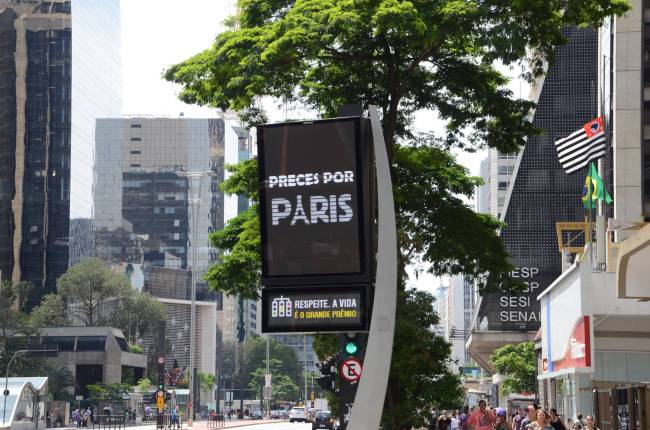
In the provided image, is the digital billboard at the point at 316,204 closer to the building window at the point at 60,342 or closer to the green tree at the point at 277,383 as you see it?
the building window at the point at 60,342

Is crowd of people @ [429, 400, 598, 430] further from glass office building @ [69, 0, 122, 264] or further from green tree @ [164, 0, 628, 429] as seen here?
glass office building @ [69, 0, 122, 264]

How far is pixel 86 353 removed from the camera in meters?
130

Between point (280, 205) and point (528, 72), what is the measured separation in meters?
12.3

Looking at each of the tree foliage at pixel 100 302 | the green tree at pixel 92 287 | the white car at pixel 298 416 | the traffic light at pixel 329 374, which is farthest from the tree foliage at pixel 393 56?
the green tree at pixel 92 287

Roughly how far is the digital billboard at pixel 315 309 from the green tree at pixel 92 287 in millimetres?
121071

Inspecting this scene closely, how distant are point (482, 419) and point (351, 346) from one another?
12615 millimetres

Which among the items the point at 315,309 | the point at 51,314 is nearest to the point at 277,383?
the point at 51,314

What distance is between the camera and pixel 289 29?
87.5 feet

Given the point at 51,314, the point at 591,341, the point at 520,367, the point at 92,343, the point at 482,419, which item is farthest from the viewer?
the point at 51,314

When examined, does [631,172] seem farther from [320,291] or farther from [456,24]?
[320,291]

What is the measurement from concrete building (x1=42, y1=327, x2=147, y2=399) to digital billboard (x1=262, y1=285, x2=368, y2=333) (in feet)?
377

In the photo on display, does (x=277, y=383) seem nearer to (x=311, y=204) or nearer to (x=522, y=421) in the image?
(x=522, y=421)

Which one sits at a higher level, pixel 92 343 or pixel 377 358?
pixel 92 343

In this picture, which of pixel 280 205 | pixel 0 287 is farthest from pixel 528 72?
pixel 0 287
